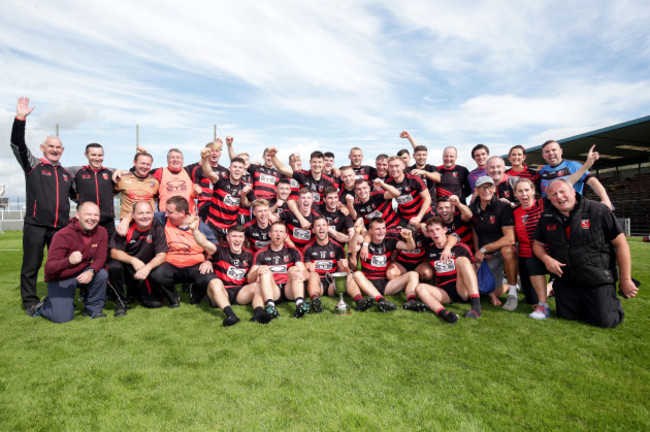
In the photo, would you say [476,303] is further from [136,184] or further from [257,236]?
[136,184]

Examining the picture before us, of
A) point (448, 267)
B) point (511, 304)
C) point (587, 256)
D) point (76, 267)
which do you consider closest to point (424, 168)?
point (448, 267)

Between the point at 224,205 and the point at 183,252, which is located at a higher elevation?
the point at 224,205

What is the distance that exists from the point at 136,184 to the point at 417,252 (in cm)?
401

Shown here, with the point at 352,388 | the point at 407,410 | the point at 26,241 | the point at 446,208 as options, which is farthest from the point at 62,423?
the point at 446,208

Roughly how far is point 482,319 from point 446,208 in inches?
62.1

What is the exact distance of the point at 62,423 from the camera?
2.13m

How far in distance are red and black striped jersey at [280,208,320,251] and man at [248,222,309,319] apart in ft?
1.74

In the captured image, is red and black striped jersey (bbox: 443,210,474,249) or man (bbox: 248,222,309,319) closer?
man (bbox: 248,222,309,319)

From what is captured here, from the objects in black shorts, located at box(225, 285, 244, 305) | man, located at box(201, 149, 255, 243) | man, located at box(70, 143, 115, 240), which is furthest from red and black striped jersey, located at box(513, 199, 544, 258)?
man, located at box(70, 143, 115, 240)

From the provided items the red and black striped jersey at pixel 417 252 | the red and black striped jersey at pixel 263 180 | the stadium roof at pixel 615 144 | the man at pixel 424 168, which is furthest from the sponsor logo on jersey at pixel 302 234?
the stadium roof at pixel 615 144

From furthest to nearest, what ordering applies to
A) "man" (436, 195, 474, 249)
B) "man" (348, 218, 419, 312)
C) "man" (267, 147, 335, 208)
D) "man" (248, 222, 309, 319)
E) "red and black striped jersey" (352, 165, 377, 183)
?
"red and black striped jersey" (352, 165, 377, 183)
"man" (267, 147, 335, 208)
"man" (436, 195, 474, 249)
"man" (348, 218, 419, 312)
"man" (248, 222, 309, 319)

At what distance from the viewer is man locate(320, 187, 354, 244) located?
5094 millimetres

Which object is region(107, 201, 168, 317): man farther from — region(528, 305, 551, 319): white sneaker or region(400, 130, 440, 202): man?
region(528, 305, 551, 319): white sneaker

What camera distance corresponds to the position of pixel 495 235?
182 inches
